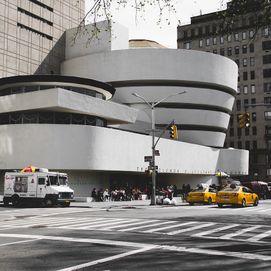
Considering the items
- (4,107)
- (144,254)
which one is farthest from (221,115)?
(144,254)

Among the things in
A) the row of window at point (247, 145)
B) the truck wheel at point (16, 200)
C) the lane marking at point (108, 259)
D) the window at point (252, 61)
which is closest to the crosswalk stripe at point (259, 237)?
the lane marking at point (108, 259)

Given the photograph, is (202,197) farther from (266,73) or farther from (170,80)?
(266,73)

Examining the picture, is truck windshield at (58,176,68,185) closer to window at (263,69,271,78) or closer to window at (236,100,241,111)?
window at (236,100,241,111)

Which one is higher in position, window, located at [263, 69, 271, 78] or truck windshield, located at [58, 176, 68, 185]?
window, located at [263, 69, 271, 78]

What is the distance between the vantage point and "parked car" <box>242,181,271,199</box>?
46.9 meters

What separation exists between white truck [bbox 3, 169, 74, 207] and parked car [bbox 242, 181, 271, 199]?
72.1 feet

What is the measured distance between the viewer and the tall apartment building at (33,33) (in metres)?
61.7

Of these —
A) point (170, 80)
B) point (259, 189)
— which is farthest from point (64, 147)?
point (170, 80)

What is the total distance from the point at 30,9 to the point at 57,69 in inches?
429

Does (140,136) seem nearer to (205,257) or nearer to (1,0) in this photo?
(1,0)

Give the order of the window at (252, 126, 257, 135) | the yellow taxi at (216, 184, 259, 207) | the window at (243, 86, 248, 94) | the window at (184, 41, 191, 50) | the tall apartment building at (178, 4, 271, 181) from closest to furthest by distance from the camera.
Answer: the yellow taxi at (216, 184, 259, 207), the tall apartment building at (178, 4, 271, 181), the window at (252, 126, 257, 135), the window at (243, 86, 248, 94), the window at (184, 41, 191, 50)

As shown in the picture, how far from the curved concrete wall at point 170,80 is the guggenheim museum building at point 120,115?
0.16 metres

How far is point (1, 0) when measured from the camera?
6094 cm

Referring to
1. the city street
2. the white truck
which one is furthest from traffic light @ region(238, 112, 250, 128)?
the white truck
